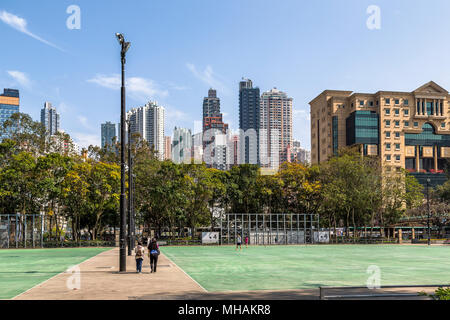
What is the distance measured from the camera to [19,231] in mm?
60656

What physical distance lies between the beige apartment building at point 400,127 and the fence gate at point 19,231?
9548 centimetres

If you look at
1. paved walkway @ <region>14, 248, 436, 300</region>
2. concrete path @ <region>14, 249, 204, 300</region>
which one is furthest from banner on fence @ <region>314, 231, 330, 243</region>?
paved walkway @ <region>14, 248, 436, 300</region>

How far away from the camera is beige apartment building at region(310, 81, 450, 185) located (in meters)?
140

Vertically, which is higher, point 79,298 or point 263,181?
point 263,181

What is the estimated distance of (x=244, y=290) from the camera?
17.2 m

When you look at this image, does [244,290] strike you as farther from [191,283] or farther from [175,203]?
[175,203]

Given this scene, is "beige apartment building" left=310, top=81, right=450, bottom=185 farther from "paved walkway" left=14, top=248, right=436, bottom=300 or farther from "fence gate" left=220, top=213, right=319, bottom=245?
"paved walkway" left=14, top=248, right=436, bottom=300

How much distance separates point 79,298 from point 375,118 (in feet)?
442

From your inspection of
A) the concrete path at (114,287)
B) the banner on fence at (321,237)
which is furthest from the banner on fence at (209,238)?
the concrete path at (114,287)

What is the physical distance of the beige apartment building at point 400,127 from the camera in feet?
458

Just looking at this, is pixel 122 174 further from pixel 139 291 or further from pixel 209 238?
pixel 209 238

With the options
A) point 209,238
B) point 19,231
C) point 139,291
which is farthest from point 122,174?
point 209,238

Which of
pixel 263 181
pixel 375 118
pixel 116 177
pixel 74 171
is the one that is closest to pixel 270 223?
pixel 263 181

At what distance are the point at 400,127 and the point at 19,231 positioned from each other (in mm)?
111113
